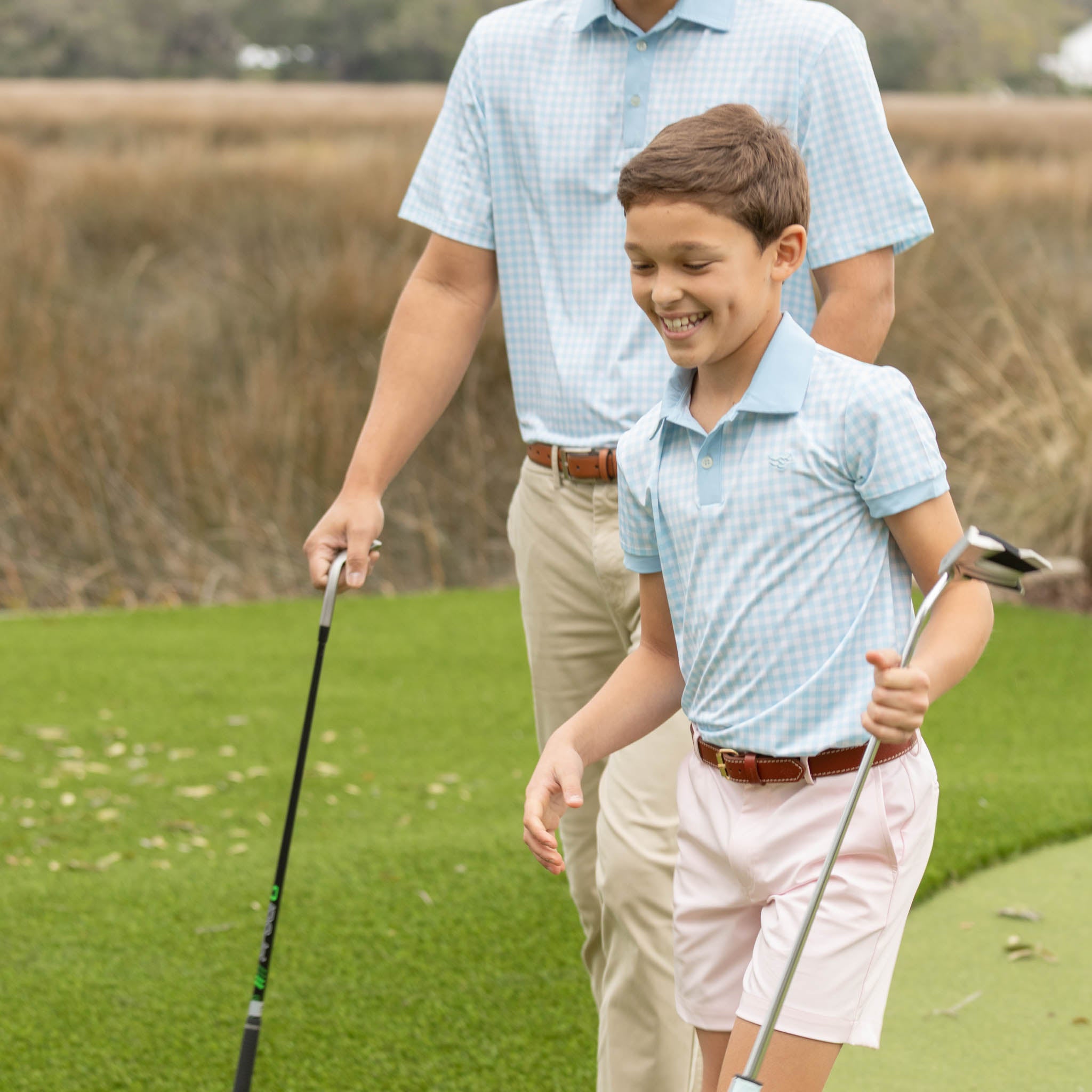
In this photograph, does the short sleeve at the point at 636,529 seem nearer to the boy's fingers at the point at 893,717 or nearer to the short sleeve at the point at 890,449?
the short sleeve at the point at 890,449

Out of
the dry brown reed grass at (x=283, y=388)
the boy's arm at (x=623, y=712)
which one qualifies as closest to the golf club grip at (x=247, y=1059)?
the boy's arm at (x=623, y=712)

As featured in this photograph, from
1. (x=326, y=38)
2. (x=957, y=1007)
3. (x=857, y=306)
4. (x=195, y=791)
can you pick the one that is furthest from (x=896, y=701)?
(x=326, y=38)

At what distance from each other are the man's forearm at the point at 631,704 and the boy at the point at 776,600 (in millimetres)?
31

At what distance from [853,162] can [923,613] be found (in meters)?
0.89

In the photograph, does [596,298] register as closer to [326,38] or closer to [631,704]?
[631,704]

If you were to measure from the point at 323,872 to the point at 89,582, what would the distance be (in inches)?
170

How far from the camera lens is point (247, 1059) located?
6.66 feet

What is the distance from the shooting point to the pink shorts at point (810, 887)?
1.55 m

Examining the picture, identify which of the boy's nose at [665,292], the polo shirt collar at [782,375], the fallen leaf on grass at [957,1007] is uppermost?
the boy's nose at [665,292]

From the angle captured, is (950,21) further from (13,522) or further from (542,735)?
(542,735)

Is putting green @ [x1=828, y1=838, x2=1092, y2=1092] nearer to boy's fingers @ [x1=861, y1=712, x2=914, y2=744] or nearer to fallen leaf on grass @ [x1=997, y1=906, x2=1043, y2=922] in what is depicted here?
fallen leaf on grass @ [x1=997, y1=906, x2=1043, y2=922]

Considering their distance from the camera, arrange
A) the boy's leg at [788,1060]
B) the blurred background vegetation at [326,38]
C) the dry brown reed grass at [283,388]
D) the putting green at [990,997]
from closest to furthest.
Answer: the boy's leg at [788,1060], the putting green at [990,997], the dry brown reed grass at [283,388], the blurred background vegetation at [326,38]

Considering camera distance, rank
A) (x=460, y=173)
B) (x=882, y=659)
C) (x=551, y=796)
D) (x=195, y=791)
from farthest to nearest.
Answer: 1. (x=195, y=791)
2. (x=460, y=173)
3. (x=551, y=796)
4. (x=882, y=659)

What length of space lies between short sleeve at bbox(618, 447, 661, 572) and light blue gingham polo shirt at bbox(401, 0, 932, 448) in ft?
1.26
